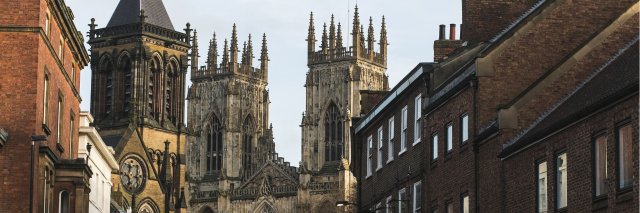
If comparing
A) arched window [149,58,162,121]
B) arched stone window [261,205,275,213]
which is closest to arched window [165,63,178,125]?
arched window [149,58,162,121]

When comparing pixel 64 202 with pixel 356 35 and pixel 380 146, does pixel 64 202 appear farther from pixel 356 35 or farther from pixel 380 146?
pixel 356 35

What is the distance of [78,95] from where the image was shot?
40.1 m

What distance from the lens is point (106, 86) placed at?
93.3 metres

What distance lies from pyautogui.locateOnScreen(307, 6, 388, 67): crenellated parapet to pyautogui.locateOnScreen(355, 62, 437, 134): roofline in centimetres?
8324

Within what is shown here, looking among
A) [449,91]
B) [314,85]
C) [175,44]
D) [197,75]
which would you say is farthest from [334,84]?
[449,91]

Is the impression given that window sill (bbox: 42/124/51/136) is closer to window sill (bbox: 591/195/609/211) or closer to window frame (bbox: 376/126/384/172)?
window frame (bbox: 376/126/384/172)

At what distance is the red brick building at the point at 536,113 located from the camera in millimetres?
22781

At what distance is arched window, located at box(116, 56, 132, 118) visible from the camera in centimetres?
9112

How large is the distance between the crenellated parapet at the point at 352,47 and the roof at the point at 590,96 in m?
98.5

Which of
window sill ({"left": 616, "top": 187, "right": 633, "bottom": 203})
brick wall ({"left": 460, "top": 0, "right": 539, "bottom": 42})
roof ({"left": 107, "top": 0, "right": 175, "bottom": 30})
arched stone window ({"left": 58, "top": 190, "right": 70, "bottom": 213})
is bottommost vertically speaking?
window sill ({"left": 616, "top": 187, "right": 633, "bottom": 203})

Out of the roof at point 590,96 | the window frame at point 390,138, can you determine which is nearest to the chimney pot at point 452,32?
the window frame at point 390,138

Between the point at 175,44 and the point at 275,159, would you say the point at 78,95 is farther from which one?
the point at 275,159

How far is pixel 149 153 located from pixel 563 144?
6333 cm

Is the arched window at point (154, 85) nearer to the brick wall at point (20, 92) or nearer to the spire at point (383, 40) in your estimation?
the spire at point (383, 40)
